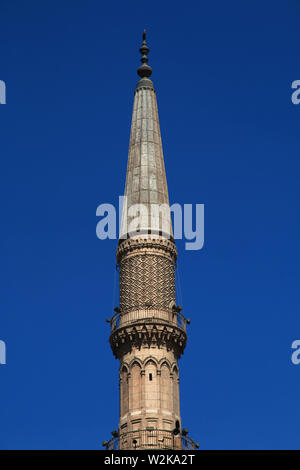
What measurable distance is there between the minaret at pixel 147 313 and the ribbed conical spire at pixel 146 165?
55mm

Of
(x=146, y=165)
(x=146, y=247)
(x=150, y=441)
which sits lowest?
(x=150, y=441)

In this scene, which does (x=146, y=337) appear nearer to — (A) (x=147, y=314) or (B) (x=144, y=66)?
(A) (x=147, y=314)

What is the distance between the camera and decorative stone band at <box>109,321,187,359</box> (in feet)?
185

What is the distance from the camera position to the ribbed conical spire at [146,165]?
2367 inches

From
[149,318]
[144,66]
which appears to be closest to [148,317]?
[149,318]

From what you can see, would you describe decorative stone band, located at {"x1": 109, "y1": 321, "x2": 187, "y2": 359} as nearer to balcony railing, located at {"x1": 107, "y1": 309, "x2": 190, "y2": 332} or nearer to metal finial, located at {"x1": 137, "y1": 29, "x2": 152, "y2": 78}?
balcony railing, located at {"x1": 107, "y1": 309, "x2": 190, "y2": 332}

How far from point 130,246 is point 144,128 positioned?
7.83m

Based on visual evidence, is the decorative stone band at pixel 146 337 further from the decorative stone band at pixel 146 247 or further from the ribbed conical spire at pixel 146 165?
the ribbed conical spire at pixel 146 165

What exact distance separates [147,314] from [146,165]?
30.5 ft

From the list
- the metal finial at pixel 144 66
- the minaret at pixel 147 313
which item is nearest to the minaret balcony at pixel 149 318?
the minaret at pixel 147 313

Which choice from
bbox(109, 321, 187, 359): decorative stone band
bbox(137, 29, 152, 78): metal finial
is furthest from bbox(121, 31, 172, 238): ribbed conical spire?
bbox(109, 321, 187, 359): decorative stone band

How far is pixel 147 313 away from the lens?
57062mm
